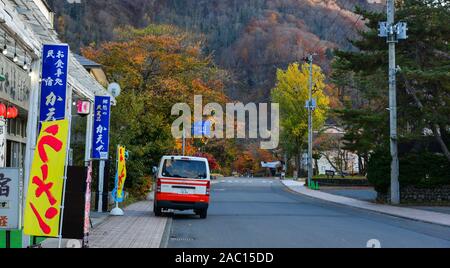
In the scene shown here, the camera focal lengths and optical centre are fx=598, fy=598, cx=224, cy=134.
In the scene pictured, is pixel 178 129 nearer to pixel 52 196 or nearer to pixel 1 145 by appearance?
pixel 1 145

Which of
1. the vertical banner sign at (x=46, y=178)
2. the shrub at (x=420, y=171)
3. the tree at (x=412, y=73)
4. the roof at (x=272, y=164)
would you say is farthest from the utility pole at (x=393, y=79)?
the roof at (x=272, y=164)

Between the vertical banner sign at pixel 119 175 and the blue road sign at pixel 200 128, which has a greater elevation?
the blue road sign at pixel 200 128

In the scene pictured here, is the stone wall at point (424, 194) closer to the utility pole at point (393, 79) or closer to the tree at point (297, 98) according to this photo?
the utility pole at point (393, 79)

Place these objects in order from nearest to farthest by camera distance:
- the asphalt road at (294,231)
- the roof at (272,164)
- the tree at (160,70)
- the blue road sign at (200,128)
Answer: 1. the asphalt road at (294,231)
2. the tree at (160,70)
3. the blue road sign at (200,128)
4. the roof at (272,164)

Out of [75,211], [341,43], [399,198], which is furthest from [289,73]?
[75,211]

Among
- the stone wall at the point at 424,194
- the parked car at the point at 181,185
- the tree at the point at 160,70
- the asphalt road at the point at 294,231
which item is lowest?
the asphalt road at the point at 294,231

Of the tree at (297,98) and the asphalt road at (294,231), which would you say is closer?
the asphalt road at (294,231)

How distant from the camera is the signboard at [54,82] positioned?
11938 millimetres

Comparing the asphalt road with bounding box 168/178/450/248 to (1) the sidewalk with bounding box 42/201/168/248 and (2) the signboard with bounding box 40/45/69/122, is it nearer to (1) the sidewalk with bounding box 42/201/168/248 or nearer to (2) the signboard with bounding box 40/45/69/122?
(1) the sidewalk with bounding box 42/201/168/248

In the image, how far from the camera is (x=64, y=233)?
10047 mm

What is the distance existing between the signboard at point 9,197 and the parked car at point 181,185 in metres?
10.8

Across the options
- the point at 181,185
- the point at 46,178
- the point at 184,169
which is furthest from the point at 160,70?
the point at 46,178

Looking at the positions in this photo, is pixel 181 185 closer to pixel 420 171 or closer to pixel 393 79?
pixel 393 79
